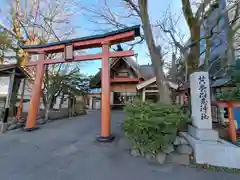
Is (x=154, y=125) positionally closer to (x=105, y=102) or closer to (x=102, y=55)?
(x=105, y=102)

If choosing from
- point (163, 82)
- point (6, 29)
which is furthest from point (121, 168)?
point (6, 29)

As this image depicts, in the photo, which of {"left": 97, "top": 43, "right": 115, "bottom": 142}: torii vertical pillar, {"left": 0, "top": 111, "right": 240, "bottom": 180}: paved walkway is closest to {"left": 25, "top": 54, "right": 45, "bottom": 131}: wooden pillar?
{"left": 0, "top": 111, "right": 240, "bottom": 180}: paved walkway

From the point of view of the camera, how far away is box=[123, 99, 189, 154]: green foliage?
3.36m

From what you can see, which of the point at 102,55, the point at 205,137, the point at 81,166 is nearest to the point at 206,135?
the point at 205,137

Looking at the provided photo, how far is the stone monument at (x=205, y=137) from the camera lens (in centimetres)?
332

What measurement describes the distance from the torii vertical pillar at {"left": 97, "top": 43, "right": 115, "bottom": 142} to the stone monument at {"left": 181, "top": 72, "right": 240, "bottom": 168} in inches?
103

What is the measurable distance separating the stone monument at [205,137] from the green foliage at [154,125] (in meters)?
0.68

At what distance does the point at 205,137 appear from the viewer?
3.55 m

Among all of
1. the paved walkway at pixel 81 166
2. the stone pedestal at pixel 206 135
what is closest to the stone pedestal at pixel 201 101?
the stone pedestal at pixel 206 135

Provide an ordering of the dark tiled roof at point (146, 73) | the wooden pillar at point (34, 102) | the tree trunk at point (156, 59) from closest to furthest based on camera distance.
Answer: the tree trunk at point (156, 59)
the wooden pillar at point (34, 102)
the dark tiled roof at point (146, 73)

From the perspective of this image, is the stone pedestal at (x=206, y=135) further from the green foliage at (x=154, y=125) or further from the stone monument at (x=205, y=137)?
the green foliage at (x=154, y=125)

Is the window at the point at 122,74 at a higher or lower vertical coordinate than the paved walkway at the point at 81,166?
higher

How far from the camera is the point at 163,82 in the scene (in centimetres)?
501

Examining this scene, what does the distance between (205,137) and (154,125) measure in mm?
1460
